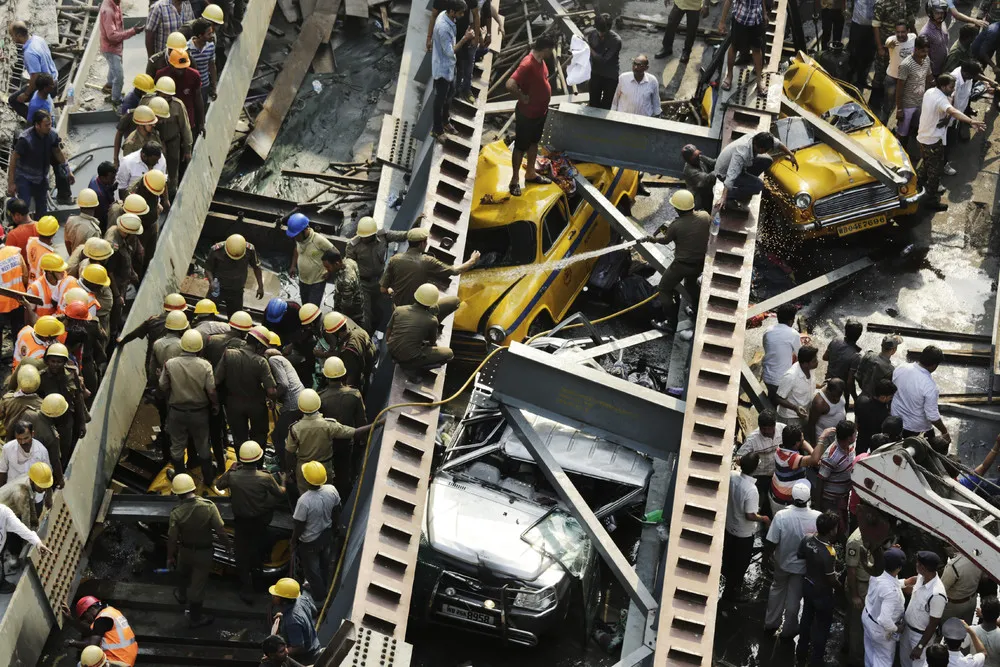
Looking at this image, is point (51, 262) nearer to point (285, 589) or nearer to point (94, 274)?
point (94, 274)

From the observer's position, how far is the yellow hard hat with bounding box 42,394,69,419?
41.9 feet

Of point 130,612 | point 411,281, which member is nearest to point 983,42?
point 411,281

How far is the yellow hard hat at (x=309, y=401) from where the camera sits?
1327cm

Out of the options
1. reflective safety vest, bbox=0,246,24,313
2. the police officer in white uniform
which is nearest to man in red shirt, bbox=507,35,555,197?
reflective safety vest, bbox=0,246,24,313

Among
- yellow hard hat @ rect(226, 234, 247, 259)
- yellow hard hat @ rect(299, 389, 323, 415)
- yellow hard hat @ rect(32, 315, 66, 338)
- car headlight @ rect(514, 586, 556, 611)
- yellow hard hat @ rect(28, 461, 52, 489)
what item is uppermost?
yellow hard hat @ rect(32, 315, 66, 338)

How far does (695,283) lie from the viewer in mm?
15797

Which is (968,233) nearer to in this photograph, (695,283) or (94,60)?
(695,283)

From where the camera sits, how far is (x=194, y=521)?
13.0 m

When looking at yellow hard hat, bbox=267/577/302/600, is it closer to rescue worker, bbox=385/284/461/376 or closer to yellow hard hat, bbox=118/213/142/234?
rescue worker, bbox=385/284/461/376

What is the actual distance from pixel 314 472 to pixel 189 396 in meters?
1.62

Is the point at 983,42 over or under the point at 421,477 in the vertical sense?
over

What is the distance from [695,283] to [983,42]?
6.69 meters

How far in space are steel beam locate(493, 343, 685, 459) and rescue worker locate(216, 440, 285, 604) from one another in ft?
7.59

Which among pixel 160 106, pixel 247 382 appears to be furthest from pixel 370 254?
pixel 160 106
